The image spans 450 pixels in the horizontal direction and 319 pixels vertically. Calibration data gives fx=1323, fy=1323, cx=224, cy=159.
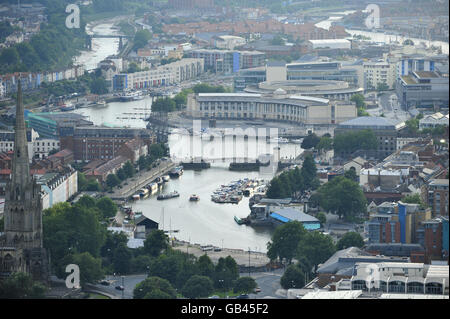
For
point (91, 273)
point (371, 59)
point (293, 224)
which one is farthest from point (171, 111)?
point (91, 273)

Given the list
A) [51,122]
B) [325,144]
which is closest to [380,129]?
[325,144]

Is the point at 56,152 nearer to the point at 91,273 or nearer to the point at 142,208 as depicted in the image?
the point at 142,208

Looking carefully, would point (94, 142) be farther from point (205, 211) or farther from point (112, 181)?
point (205, 211)

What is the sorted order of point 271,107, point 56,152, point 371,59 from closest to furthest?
point 56,152
point 271,107
point 371,59

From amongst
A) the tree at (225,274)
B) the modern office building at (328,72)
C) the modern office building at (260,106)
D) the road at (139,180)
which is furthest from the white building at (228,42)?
the tree at (225,274)

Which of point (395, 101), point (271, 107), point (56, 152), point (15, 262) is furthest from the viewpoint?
point (395, 101)

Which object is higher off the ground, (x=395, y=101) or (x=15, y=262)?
(x=15, y=262)

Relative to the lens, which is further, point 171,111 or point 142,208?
point 171,111

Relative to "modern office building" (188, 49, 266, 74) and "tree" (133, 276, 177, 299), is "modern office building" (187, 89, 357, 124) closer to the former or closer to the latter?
"modern office building" (188, 49, 266, 74)
